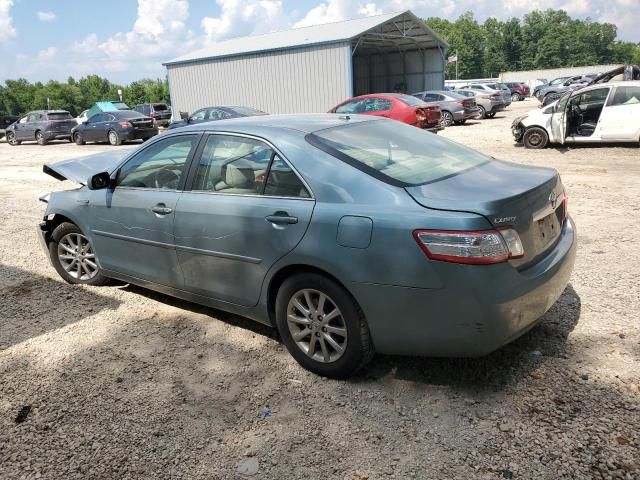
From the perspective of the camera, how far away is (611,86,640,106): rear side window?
1188 cm

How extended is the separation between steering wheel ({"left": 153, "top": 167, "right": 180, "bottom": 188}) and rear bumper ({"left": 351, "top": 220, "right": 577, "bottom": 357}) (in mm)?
1760

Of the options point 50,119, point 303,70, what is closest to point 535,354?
point 303,70

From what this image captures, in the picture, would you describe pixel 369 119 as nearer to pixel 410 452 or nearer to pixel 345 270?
pixel 345 270

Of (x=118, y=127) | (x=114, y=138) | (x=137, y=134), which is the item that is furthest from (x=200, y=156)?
(x=114, y=138)

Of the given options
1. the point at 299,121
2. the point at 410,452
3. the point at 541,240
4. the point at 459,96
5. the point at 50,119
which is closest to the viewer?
the point at 410,452

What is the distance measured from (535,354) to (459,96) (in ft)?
64.7

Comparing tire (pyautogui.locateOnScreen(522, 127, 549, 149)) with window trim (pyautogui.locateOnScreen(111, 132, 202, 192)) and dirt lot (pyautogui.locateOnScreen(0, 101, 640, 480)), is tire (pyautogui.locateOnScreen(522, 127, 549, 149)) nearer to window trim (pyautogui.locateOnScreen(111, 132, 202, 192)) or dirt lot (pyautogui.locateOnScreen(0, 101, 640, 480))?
dirt lot (pyautogui.locateOnScreen(0, 101, 640, 480))

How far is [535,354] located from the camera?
347cm

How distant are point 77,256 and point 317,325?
2.85 meters

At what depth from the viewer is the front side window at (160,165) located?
13.1 ft

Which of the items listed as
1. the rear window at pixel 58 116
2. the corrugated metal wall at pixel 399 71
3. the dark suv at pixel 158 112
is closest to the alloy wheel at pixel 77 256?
the rear window at pixel 58 116

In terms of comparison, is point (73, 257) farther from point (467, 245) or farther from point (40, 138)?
point (40, 138)

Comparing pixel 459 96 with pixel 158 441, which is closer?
pixel 158 441

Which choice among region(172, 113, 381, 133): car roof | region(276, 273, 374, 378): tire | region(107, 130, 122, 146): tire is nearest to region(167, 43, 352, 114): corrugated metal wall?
region(107, 130, 122, 146): tire
